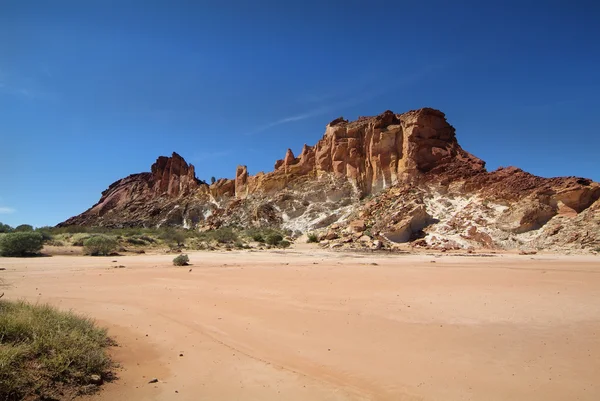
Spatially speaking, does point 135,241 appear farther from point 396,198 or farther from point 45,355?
point 45,355

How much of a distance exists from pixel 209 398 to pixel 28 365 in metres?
1.81

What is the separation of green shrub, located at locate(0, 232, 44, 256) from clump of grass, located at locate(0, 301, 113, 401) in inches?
714

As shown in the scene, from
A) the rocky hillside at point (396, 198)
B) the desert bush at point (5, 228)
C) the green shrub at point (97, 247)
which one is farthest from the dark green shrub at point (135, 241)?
the rocky hillside at point (396, 198)

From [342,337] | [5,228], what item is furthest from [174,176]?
[342,337]

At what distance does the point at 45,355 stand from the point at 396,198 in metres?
36.1

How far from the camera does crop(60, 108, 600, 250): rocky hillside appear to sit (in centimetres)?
2830

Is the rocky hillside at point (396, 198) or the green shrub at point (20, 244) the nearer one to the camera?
the green shrub at point (20, 244)

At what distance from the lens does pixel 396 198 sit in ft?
122

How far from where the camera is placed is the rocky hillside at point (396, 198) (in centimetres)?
2830

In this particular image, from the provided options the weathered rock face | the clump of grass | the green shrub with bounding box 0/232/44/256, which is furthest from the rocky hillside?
the clump of grass

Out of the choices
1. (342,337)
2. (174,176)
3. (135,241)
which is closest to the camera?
(342,337)

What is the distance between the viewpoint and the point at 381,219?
3369 centimetres

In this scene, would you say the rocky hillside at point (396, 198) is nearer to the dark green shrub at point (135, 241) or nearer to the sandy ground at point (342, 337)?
the dark green shrub at point (135, 241)

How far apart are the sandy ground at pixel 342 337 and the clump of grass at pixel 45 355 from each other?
339 mm
